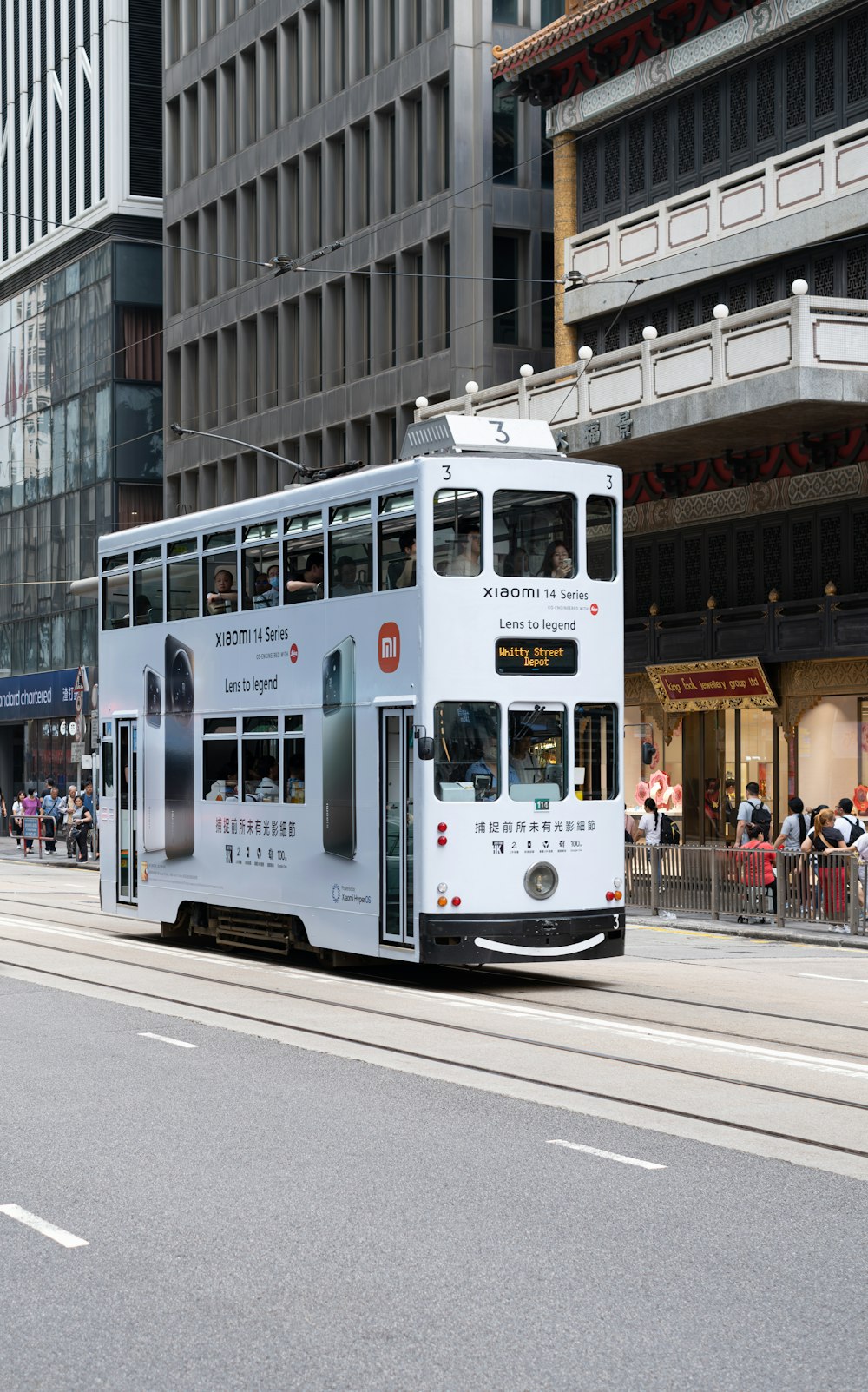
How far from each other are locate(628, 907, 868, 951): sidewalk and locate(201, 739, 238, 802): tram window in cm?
752

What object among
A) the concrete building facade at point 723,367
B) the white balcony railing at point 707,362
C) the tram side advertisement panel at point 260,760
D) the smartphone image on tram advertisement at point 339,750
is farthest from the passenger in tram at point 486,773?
the white balcony railing at point 707,362

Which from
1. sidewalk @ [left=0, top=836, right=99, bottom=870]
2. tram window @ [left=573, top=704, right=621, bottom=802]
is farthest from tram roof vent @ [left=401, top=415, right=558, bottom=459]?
sidewalk @ [left=0, top=836, right=99, bottom=870]

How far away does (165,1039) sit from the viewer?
41.6ft

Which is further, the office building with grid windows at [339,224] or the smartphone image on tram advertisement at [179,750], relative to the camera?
the office building with grid windows at [339,224]

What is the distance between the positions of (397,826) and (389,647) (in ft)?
4.98

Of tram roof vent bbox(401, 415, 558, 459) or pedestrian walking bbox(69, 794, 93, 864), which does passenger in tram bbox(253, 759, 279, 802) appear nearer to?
tram roof vent bbox(401, 415, 558, 459)

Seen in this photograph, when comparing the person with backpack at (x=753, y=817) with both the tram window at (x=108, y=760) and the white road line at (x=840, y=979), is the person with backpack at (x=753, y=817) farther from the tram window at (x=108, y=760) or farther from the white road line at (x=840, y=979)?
the tram window at (x=108, y=760)

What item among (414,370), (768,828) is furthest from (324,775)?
(414,370)

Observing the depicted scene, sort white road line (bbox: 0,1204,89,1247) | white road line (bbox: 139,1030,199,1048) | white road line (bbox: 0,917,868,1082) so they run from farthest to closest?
1. white road line (bbox: 139,1030,199,1048)
2. white road line (bbox: 0,917,868,1082)
3. white road line (bbox: 0,1204,89,1247)

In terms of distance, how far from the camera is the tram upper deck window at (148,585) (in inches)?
790

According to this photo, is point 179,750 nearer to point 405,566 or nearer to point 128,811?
point 128,811

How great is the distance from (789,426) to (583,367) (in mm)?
3795

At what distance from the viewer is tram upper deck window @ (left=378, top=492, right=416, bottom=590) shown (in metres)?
15.7

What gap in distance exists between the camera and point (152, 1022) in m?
13.6
